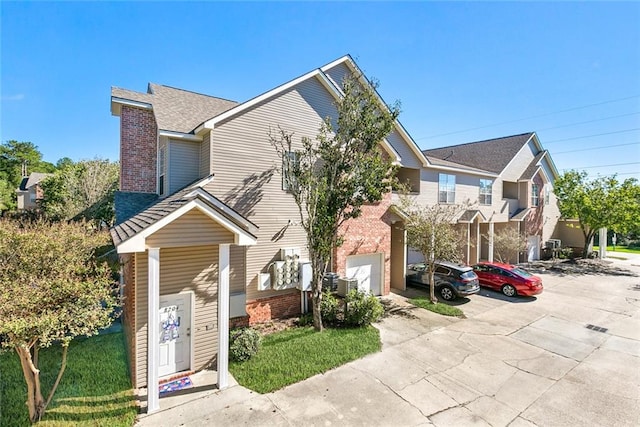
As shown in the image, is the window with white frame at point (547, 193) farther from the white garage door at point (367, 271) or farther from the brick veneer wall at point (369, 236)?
the white garage door at point (367, 271)

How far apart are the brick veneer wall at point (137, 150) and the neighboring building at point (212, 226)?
45mm

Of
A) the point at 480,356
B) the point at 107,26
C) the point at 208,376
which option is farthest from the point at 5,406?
the point at 480,356

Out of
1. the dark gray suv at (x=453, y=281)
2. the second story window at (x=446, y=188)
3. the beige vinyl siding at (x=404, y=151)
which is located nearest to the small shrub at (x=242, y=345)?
the dark gray suv at (x=453, y=281)

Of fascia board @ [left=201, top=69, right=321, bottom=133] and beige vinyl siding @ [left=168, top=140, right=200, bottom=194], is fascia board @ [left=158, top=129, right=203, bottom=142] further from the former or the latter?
fascia board @ [left=201, top=69, right=321, bottom=133]

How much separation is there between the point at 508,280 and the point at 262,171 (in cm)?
1455

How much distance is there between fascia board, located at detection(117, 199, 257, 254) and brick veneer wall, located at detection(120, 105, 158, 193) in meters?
7.84

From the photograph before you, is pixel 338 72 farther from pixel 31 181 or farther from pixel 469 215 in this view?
pixel 31 181

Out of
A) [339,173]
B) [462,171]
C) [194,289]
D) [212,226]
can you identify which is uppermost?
[462,171]

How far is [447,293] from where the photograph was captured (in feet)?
50.9

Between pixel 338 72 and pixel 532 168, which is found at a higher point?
pixel 338 72

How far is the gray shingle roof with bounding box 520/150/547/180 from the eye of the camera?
86.8 ft

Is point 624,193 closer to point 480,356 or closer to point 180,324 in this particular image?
point 480,356

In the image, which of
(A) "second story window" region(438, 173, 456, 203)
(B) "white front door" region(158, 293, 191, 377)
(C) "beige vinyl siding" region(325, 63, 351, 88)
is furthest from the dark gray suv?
(B) "white front door" region(158, 293, 191, 377)

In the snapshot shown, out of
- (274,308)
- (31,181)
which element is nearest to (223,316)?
(274,308)
